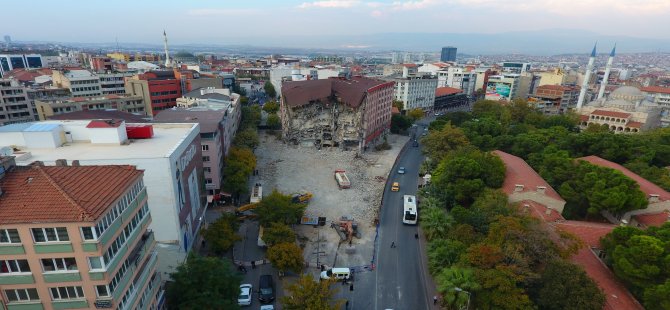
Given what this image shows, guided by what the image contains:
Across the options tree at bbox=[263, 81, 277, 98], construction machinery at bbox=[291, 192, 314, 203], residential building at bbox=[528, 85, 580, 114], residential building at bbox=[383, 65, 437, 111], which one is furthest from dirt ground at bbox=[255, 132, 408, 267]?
residential building at bbox=[528, 85, 580, 114]

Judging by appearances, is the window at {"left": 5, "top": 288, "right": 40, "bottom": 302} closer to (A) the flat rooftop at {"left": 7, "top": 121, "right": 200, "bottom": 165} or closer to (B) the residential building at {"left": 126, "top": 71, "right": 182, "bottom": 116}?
(A) the flat rooftop at {"left": 7, "top": 121, "right": 200, "bottom": 165}

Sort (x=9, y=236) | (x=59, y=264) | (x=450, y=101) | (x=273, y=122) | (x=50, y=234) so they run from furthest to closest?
1. (x=450, y=101)
2. (x=273, y=122)
3. (x=59, y=264)
4. (x=50, y=234)
5. (x=9, y=236)

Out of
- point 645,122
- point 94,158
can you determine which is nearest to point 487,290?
point 94,158

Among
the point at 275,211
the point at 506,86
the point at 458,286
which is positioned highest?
the point at 506,86

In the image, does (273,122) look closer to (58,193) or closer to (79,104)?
(79,104)

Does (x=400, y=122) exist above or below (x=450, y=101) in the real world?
above

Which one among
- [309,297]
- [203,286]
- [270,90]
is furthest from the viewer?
[270,90]

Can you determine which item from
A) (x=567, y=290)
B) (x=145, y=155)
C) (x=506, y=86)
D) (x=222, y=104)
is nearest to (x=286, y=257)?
(x=145, y=155)

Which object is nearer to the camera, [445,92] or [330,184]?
[330,184]

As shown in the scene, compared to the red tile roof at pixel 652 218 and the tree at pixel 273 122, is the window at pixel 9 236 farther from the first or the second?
the tree at pixel 273 122
